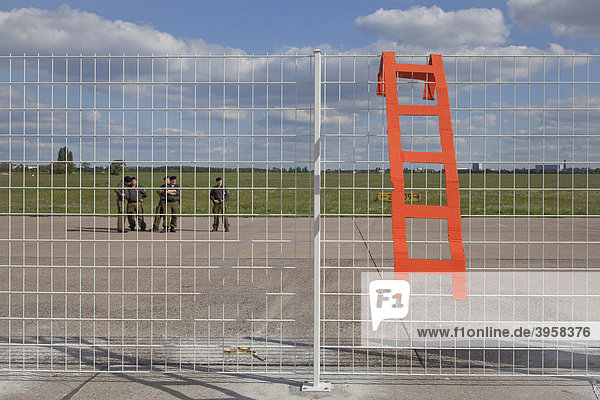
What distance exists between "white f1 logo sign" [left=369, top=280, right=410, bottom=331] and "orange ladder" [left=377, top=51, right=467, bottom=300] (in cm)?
47

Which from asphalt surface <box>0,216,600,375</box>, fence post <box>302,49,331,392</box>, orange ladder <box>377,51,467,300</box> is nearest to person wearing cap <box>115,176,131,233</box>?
asphalt surface <box>0,216,600,375</box>

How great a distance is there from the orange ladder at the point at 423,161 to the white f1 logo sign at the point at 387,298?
469mm

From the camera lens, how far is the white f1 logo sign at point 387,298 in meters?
4.77

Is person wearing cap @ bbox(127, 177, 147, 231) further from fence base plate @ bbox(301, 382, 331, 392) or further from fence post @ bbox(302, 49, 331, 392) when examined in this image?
fence base plate @ bbox(301, 382, 331, 392)

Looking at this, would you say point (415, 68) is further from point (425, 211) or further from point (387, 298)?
point (387, 298)

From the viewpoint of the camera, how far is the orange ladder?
4.19 metres

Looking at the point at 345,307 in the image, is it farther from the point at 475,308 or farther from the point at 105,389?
the point at 105,389

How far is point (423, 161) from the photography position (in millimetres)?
4246

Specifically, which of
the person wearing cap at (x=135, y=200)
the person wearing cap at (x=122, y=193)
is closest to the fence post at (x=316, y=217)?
the person wearing cap at (x=135, y=200)

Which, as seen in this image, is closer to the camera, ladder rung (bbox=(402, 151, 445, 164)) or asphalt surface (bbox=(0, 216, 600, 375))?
ladder rung (bbox=(402, 151, 445, 164))

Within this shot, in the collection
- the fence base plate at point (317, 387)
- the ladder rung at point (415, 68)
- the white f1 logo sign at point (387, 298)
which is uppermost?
the ladder rung at point (415, 68)

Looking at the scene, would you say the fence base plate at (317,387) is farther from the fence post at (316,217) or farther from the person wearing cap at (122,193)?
the person wearing cap at (122,193)

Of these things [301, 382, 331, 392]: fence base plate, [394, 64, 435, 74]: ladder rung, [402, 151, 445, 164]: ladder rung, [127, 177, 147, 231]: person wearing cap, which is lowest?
[301, 382, 331, 392]: fence base plate

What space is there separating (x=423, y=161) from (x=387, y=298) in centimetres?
138
